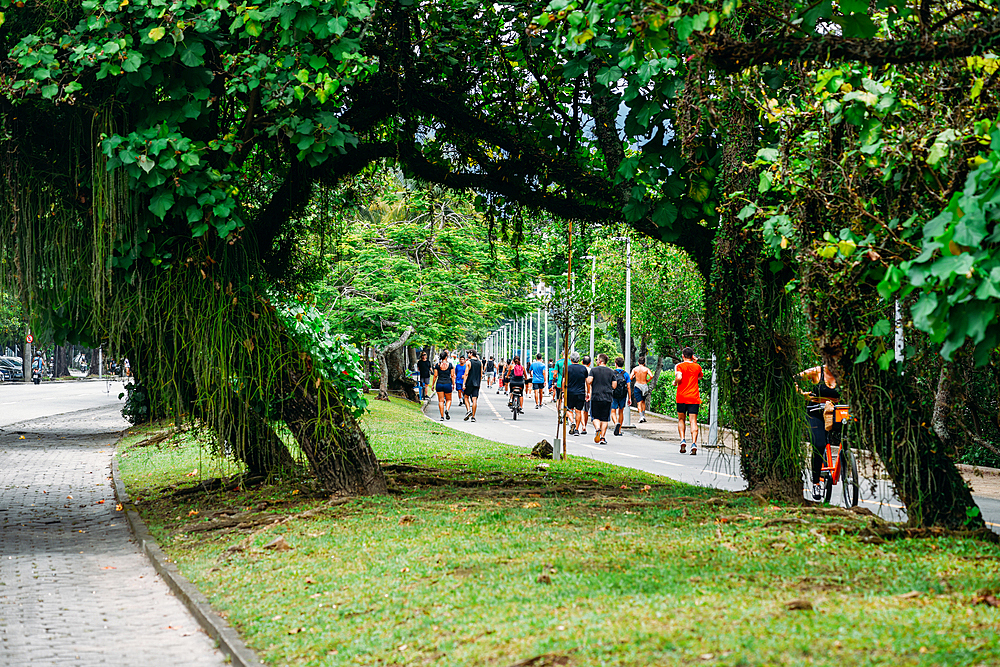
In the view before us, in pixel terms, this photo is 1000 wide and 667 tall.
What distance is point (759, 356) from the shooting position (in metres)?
9.58

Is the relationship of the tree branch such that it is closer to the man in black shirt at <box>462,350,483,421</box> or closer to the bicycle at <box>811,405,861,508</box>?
the bicycle at <box>811,405,861,508</box>

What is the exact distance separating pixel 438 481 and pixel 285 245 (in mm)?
3314

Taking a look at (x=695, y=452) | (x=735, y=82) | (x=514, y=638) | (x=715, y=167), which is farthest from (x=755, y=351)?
(x=695, y=452)

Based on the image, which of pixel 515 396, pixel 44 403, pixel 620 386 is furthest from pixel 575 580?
→ pixel 44 403

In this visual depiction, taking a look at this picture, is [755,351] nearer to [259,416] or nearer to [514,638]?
[259,416]

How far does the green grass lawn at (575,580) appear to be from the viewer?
439 cm

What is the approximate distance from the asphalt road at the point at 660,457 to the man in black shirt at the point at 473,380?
0.47 metres

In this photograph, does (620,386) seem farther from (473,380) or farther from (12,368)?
(12,368)

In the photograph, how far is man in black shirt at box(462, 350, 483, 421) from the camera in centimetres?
2855

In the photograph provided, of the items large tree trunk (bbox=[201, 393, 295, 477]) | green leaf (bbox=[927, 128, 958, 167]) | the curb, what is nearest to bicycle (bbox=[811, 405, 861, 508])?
green leaf (bbox=[927, 128, 958, 167])

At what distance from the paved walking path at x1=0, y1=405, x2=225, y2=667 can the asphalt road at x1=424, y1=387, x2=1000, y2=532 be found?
5.40m

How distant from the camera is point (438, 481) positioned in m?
11.8

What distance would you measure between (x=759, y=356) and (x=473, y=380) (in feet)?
65.4

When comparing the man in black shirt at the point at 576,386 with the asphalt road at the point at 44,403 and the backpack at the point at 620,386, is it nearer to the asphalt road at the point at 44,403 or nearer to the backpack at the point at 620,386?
the backpack at the point at 620,386
